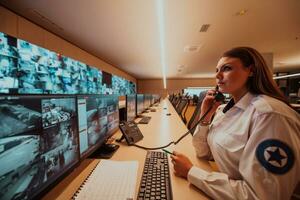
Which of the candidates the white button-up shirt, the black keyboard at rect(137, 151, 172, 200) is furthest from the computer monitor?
the white button-up shirt

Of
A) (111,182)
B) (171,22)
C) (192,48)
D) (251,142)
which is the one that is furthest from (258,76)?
(192,48)

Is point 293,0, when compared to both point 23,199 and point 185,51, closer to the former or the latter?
point 185,51

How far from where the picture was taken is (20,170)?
1.47 feet

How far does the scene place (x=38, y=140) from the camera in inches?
20.4

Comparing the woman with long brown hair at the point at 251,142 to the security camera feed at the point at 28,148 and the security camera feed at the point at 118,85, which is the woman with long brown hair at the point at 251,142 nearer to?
the security camera feed at the point at 28,148

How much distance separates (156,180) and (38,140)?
0.50 m

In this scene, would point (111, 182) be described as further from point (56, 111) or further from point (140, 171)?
point (56, 111)

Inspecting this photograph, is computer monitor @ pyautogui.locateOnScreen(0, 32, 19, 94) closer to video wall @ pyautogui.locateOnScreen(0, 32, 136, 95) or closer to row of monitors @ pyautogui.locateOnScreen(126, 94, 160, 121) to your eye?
video wall @ pyautogui.locateOnScreen(0, 32, 136, 95)

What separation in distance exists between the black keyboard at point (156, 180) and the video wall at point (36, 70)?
4.65 ft

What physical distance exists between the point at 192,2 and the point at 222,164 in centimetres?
260

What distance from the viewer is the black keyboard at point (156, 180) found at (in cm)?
63

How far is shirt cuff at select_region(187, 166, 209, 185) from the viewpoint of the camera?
71cm

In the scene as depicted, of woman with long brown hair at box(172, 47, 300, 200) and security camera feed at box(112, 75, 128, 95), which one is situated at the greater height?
security camera feed at box(112, 75, 128, 95)

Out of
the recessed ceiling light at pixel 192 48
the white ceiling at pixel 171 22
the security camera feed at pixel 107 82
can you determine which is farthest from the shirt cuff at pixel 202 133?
the security camera feed at pixel 107 82
